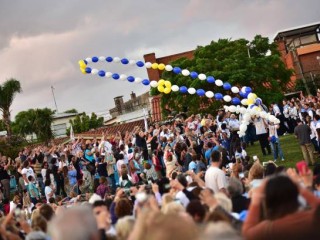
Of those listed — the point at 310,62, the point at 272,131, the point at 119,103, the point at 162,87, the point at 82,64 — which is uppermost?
the point at 119,103

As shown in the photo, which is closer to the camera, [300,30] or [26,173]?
[26,173]

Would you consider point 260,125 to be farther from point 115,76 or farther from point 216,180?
point 216,180

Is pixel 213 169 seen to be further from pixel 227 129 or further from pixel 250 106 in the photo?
pixel 227 129

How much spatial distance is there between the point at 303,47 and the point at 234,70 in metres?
18.2

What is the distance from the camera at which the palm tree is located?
4141 cm

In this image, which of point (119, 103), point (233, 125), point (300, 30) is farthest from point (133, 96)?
point (233, 125)

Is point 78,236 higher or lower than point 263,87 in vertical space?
lower

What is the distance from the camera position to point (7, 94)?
136 feet

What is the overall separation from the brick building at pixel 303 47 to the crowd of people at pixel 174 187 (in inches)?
966

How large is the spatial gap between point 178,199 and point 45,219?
6.41 feet

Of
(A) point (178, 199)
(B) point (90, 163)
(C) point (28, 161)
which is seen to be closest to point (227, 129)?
(B) point (90, 163)

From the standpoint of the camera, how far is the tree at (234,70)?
34688 mm

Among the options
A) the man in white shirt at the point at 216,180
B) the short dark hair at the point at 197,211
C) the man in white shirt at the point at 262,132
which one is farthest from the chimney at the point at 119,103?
the short dark hair at the point at 197,211

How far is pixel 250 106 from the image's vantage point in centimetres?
1723
